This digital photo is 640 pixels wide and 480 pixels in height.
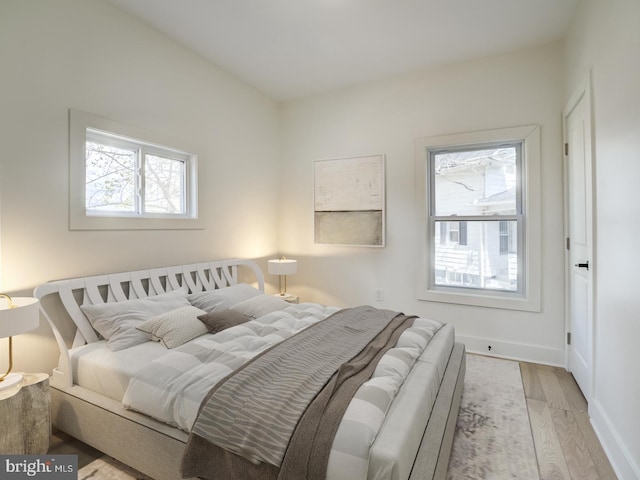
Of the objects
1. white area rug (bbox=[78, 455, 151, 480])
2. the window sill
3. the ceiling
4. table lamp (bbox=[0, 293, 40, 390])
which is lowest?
white area rug (bbox=[78, 455, 151, 480])

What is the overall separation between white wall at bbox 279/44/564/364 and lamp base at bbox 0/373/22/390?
2.93 metres

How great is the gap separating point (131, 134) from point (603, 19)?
333 centimetres

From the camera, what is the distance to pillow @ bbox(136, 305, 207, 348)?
6.88ft

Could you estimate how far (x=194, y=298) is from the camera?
9.07ft

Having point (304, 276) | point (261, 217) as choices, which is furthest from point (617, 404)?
point (261, 217)

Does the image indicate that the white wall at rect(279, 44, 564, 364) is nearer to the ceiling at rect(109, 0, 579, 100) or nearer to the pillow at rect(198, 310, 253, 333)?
the ceiling at rect(109, 0, 579, 100)

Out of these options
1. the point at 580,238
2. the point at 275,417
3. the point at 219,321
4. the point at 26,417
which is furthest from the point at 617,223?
the point at 26,417

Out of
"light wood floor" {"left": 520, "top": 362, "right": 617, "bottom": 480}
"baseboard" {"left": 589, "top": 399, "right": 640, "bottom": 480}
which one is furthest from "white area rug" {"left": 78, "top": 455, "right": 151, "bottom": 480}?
"baseboard" {"left": 589, "top": 399, "right": 640, "bottom": 480}

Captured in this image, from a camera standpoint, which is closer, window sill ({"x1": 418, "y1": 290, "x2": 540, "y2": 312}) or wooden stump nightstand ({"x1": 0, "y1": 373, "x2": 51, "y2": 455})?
wooden stump nightstand ({"x1": 0, "y1": 373, "x2": 51, "y2": 455})

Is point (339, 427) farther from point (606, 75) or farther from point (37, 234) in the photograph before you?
point (606, 75)

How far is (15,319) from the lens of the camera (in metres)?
1.57

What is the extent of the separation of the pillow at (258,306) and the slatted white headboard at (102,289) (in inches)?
24.4

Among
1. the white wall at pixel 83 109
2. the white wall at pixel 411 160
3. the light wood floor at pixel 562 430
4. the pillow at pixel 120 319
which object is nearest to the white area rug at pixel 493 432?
the light wood floor at pixel 562 430

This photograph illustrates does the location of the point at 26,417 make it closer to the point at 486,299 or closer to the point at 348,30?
the point at 348,30
